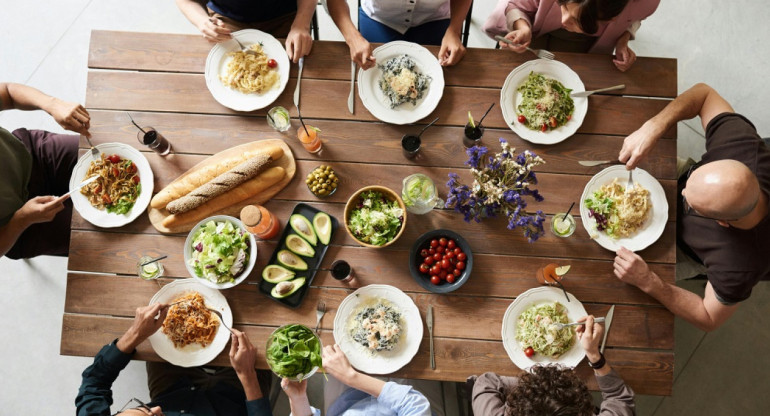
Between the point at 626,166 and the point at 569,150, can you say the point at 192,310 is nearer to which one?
the point at 569,150

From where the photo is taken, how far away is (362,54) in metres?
2.17

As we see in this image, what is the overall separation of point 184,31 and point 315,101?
6.48 ft

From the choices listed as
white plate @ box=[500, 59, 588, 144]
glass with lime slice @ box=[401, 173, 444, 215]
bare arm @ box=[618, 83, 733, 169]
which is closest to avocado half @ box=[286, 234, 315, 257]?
glass with lime slice @ box=[401, 173, 444, 215]

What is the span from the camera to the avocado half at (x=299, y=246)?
6.79 ft

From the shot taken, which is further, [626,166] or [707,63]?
[707,63]

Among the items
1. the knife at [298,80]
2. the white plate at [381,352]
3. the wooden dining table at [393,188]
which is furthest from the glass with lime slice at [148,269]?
the knife at [298,80]

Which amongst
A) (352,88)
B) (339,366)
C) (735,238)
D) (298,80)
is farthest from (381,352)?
(735,238)

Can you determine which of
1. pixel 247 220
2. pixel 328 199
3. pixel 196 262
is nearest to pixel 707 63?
pixel 328 199

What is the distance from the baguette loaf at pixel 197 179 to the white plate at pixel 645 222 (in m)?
1.39

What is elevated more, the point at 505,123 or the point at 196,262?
the point at 505,123

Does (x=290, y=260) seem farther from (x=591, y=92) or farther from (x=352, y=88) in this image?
(x=591, y=92)

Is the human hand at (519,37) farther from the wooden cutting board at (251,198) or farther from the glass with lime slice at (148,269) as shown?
the glass with lime slice at (148,269)

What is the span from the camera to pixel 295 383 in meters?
2.04

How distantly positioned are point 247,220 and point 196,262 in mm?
305
